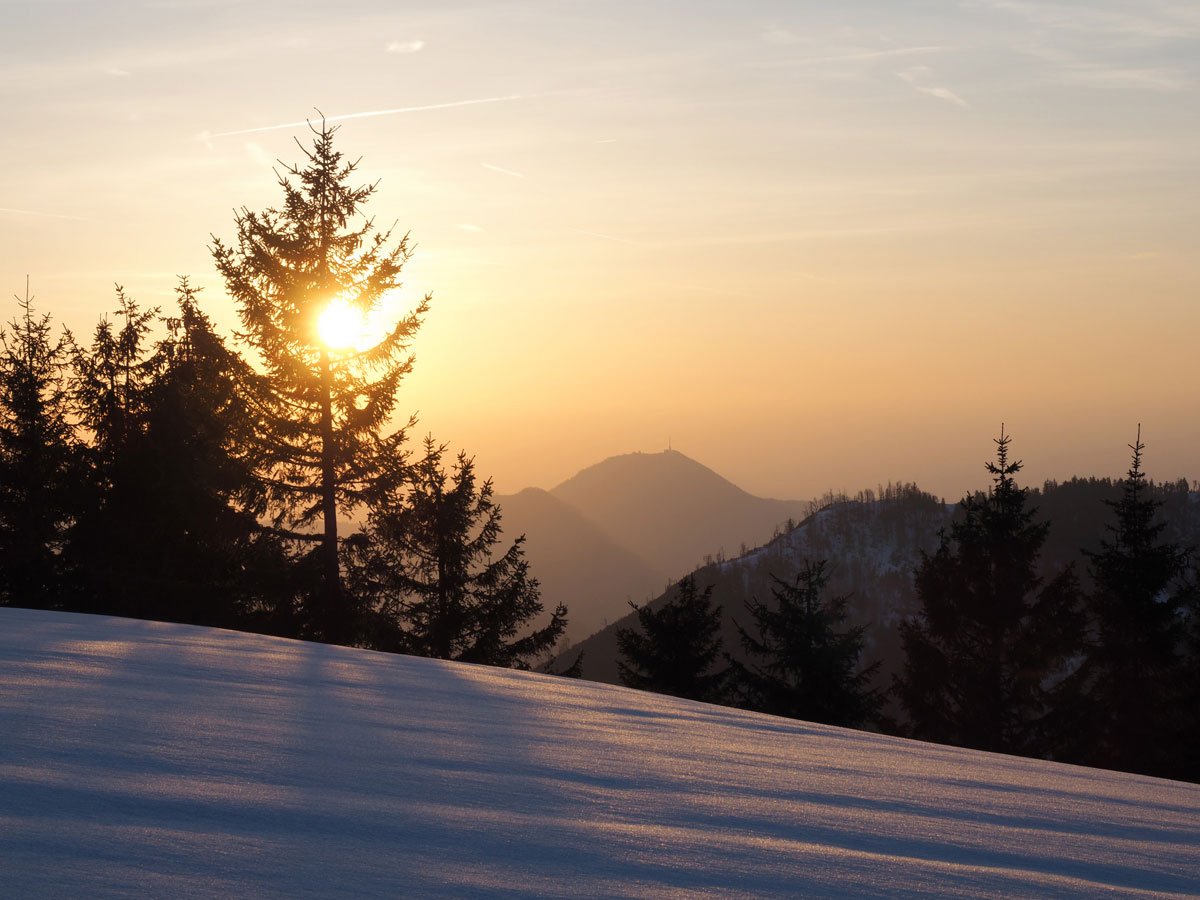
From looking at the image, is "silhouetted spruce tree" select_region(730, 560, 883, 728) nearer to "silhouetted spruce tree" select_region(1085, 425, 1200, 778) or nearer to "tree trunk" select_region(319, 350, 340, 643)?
"silhouetted spruce tree" select_region(1085, 425, 1200, 778)

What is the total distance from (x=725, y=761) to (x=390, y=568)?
19853mm

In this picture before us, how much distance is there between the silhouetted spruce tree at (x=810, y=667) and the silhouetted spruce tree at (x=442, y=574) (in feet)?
23.3

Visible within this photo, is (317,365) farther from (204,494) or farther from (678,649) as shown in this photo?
(678,649)

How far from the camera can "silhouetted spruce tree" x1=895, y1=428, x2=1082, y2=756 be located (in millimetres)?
26172

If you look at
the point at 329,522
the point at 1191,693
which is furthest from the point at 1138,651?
the point at 329,522

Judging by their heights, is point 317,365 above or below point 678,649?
above

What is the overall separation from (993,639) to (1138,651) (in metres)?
3.96

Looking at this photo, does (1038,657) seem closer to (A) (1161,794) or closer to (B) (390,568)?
(B) (390,568)

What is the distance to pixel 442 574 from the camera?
2652 cm

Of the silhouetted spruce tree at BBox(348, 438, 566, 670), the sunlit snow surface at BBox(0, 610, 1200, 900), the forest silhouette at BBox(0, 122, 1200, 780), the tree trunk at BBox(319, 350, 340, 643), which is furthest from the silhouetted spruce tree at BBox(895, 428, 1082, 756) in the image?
the sunlit snow surface at BBox(0, 610, 1200, 900)

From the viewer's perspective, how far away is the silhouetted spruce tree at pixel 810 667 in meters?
28.8

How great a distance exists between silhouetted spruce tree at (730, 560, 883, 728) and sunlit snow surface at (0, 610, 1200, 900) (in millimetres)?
25540

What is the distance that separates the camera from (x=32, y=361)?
26641mm

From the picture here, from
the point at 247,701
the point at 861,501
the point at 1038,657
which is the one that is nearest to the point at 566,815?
the point at 247,701
